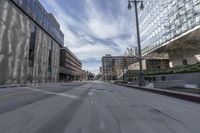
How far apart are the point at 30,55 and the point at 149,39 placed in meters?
36.4

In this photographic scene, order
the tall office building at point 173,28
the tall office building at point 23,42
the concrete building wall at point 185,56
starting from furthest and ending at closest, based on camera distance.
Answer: the concrete building wall at point 185,56 → the tall office building at point 173,28 → the tall office building at point 23,42

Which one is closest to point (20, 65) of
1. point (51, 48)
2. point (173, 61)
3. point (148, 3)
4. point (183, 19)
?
point (51, 48)

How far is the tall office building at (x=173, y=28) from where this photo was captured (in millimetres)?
35694

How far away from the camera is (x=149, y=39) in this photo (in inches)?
2140

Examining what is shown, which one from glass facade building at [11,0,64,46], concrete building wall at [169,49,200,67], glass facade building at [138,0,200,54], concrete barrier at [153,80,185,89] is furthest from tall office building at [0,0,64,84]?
concrete building wall at [169,49,200,67]

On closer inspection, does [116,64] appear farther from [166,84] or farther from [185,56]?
[166,84]

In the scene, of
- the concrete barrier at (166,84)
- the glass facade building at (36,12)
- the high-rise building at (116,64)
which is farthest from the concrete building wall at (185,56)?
the glass facade building at (36,12)

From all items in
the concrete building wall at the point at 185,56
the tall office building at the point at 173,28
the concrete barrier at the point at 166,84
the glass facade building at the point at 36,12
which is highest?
the glass facade building at the point at 36,12

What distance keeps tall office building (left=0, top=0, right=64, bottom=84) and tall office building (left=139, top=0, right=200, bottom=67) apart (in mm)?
34556

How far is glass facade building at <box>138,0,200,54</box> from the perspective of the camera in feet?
116

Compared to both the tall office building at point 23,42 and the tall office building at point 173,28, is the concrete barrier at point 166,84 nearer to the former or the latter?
the tall office building at point 173,28

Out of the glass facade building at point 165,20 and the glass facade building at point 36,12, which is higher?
the glass facade building at point 36,12

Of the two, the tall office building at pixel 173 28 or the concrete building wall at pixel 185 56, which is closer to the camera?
the tall office building at pixel 173 28

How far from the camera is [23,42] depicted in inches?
1593
